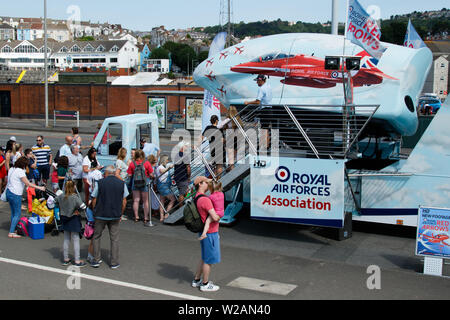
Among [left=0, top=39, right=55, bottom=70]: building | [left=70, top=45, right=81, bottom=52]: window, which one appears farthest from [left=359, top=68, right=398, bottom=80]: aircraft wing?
[left=0, top=39, right=55, bottom=70]: building

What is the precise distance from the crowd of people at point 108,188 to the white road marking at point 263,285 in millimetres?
512

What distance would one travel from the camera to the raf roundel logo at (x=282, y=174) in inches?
397

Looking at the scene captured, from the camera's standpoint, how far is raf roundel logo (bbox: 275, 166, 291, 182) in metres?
10.1

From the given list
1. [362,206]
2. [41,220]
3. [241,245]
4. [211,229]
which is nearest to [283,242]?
[241,245]

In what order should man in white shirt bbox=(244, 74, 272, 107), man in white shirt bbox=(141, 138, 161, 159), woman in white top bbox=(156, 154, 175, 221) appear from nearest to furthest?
man in white shirt bbox=(244, 74, 272, 107) < woman in white top bbox=(156, 154, 175, 221) < man in white shirt bbox=(141, 138, 161, 159)

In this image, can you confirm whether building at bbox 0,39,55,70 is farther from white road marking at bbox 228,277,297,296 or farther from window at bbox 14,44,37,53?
white road marking at bbox 228,277,297,296

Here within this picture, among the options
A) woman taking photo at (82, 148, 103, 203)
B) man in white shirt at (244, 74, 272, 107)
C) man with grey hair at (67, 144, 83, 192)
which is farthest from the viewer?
man with grey hair at (67, 144, 83, 192)

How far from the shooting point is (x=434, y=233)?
8.65 meters

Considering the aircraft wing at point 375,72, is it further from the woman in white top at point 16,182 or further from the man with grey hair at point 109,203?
the woman in white top at point 16,182

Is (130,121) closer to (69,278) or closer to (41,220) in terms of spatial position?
(41,220)

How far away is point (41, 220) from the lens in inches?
417

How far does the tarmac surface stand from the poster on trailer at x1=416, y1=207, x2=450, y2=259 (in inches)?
16.3

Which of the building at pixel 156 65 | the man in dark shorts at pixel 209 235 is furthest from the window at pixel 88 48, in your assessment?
the man in dark shorts at pixel 209 235

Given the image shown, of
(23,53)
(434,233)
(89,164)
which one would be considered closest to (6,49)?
(23,53)
